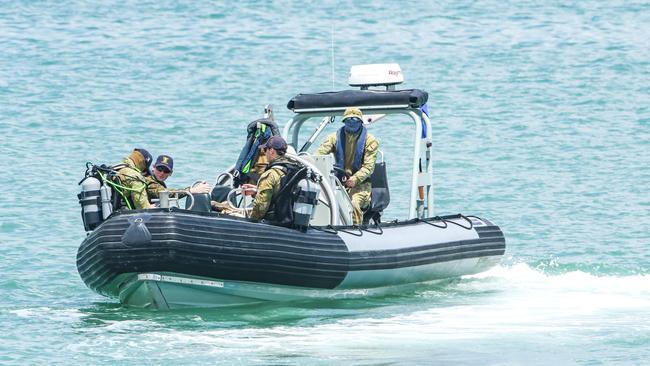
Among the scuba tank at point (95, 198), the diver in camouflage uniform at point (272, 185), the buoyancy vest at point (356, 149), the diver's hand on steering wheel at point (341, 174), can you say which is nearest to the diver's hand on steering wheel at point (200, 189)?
the diver in camouflage uniform at point (272, 185)

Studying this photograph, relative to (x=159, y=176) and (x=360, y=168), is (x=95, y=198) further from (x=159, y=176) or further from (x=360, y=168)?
(x=360, y=168)

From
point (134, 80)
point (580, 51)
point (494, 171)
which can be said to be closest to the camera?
point (494, 171)

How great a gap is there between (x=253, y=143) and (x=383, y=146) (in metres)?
9.53

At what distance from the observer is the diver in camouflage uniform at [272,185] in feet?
35.7

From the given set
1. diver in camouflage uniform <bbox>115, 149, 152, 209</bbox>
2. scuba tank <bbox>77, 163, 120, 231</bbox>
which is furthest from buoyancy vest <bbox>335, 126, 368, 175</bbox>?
scuba tank <bbox>77, 163, 120, 231</bbox>

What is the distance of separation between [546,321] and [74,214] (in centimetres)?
774

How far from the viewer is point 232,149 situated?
20.9m

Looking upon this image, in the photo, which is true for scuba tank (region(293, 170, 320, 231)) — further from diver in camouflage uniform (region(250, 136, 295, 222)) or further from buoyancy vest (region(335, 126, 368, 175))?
buoyancy vest (region(335, 126, 368, 175))

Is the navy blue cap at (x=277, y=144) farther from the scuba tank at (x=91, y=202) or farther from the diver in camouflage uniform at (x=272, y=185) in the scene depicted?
A: the scuba tank at (x=91, y=202)

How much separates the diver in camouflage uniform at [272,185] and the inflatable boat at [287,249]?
5.8 inches

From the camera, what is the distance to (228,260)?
10.5 m

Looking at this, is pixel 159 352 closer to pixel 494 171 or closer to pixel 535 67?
pixel 494 171

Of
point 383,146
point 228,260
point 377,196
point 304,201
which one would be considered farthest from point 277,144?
point 383,146

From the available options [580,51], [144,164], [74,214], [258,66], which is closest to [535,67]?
[580,51]
